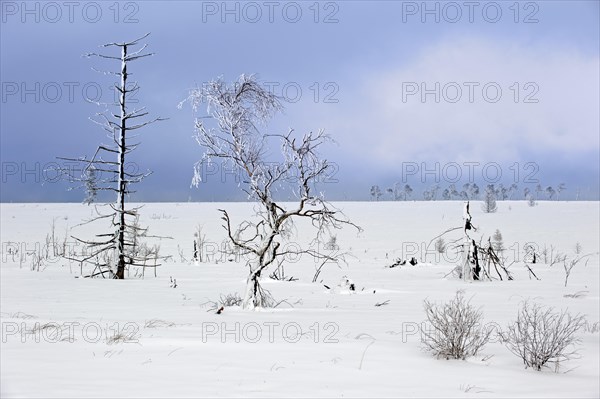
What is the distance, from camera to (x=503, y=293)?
14.8 metres

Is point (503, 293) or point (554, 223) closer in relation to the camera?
point (503, 293)

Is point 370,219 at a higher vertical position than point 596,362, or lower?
higher

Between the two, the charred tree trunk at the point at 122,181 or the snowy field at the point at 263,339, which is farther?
the charred tree trunk at the point at 122,181

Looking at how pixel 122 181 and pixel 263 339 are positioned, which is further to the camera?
pixel 122 181

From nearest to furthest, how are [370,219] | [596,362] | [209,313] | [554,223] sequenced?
[596,362]
[209,313]
[554,223]
[370,219]

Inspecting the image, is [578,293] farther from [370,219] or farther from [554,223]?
[370,219]

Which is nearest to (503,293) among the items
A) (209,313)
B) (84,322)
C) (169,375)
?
(209,313)

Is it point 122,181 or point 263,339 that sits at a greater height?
point 122,181

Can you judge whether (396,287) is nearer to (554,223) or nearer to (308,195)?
(308,195)

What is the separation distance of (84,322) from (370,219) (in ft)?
141

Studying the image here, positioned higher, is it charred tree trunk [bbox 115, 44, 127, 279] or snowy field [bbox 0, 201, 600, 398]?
charred tree trunk [bbox 115, 44, 127, 279]

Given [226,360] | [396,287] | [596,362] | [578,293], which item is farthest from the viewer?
[396,287]

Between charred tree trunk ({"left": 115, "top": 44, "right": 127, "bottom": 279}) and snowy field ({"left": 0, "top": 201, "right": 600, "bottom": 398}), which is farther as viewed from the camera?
charred tree trunk ({"left": 115, "top": 44, "right": 127, "bottom": 279})

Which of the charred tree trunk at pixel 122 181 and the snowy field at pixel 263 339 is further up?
the charred tree trunk at pixel 122 181
